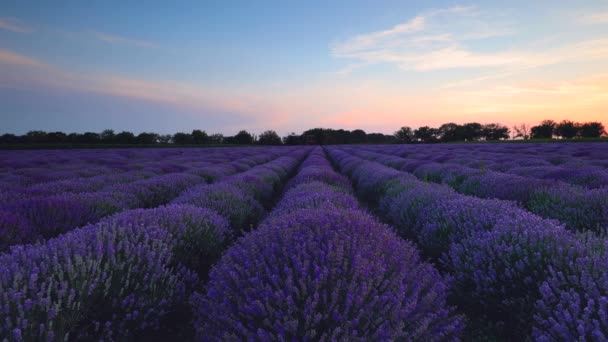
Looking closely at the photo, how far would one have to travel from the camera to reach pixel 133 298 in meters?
2.36

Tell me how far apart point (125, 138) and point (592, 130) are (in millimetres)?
80317

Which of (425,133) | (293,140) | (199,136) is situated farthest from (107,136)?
(425,133)

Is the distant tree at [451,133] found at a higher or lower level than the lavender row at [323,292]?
higher

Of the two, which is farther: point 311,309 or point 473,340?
point 473,340

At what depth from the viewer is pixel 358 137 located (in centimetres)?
9331

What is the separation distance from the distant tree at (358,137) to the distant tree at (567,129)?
41134 millimetres

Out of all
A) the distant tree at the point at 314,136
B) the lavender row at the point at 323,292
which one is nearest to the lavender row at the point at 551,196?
the lavender row at the point at 323,292

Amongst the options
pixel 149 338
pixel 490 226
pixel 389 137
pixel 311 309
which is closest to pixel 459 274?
pixel 490 226

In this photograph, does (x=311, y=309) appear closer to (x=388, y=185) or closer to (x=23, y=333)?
(x=23, y=333)

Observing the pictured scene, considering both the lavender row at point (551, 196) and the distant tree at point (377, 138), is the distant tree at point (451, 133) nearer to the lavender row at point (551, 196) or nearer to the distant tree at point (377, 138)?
the distant tree at point (377, 138)

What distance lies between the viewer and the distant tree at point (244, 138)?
7586 cm

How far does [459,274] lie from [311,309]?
5.73 feet

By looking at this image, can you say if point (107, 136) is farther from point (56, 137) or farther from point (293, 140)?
point (293, 140)

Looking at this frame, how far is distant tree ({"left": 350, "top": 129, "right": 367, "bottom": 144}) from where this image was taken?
91.0 m
